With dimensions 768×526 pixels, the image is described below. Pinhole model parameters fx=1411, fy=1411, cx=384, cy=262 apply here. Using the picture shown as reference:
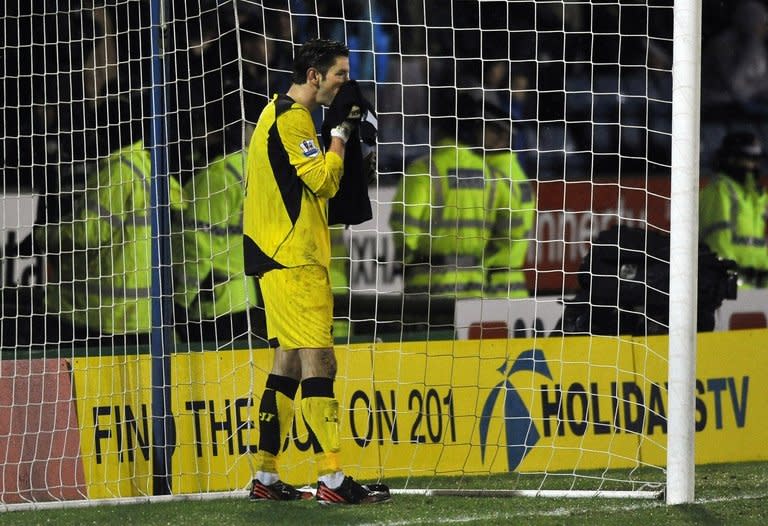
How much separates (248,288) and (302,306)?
203 cm

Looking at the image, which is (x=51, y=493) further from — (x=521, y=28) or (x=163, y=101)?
(x=521, y=28)

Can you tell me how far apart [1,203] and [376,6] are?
2.41 metres

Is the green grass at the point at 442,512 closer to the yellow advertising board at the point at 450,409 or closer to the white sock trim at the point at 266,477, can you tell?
the white sock trim at the point at 266,477

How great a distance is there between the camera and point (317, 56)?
5195 millimetres

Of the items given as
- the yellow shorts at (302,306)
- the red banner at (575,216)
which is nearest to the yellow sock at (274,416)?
the yellow shorts at (302,306)

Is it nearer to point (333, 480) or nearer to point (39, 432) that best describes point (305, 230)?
point (333, 480)

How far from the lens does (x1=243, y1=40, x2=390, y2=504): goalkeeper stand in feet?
16.7

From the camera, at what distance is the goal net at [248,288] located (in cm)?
633

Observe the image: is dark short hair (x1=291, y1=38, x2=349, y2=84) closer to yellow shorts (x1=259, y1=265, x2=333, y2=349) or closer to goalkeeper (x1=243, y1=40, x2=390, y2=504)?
goalkeeper (x1=243, y1=40, x2=390, y2=504)

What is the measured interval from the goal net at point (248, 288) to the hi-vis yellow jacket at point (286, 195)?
69 centimetres

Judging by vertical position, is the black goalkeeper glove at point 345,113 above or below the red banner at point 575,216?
above

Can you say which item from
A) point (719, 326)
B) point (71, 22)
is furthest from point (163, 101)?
point (719, 326)

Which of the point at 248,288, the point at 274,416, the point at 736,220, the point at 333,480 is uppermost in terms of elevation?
the point at 736,220

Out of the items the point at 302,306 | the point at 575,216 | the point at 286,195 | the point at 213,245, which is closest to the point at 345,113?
the point at 286,195
